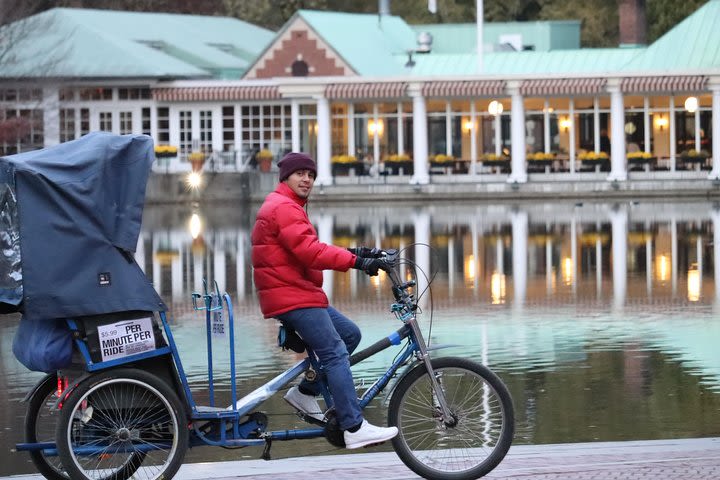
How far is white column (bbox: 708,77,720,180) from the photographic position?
5112 centimetres

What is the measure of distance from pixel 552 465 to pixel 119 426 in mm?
2109

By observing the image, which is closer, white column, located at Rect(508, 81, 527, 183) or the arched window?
white column, located at Rect(508, 81, 527, 183)

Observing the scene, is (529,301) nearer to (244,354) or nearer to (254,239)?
(244,354)

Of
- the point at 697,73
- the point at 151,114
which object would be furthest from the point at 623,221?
the point at 151,114

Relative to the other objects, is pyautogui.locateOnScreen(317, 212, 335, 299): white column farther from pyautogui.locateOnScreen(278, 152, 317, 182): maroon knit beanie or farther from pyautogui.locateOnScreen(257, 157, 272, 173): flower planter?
pyautogui.locateOnScreen(257, 157, 272, 173): flower planter

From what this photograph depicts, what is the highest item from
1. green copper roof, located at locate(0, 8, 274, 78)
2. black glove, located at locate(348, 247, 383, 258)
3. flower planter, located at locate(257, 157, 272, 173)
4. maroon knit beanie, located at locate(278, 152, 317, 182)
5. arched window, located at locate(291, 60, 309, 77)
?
green copper roof, located at locate(0, 8, 274, 78)

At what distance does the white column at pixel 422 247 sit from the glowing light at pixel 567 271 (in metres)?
1.83

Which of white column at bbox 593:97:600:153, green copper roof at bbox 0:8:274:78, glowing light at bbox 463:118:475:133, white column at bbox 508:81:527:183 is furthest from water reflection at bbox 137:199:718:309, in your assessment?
green copper roof at bbox 0:8:274:78

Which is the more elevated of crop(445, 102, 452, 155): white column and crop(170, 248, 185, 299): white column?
crop(445, 102, 452, 155): white column

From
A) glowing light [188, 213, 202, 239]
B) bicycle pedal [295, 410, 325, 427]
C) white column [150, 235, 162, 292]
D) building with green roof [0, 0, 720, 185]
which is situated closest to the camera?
bicycle pedal [295, 410, 325, 427]

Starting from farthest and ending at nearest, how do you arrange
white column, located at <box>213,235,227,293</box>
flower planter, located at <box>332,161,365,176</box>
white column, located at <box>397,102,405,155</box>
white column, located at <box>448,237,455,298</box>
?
white column, located at <box>397,102,405,155</box> < flower planter, located at <box>332,161,365,176</box> < white column, located at <box>213,235,227,293</box> < white column, located at <box>448,237,455,298</box>

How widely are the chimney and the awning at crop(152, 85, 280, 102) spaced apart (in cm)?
1550

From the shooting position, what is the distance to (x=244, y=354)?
14500mm

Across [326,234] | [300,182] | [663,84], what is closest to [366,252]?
[300,182]
